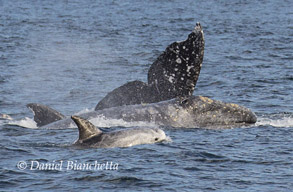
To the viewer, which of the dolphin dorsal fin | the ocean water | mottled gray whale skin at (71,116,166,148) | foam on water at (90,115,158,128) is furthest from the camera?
foam on water at (90,115,158,128)

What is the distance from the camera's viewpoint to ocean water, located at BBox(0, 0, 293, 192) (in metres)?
13.7

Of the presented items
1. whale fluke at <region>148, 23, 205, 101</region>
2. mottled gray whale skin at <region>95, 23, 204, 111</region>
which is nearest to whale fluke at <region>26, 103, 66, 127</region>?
mottled gray whale skin at <region>95, 23, 204, 111</region>

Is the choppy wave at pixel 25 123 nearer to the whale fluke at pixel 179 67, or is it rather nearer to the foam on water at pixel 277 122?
the whale fluke at pixel 179 67

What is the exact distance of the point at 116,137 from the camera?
15703 millimetres

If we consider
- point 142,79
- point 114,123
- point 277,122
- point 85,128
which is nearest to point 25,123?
point 114,123

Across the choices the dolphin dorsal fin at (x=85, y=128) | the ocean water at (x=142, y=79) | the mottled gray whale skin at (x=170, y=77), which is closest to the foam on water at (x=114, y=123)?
the ocean water at (x=142, y=79)

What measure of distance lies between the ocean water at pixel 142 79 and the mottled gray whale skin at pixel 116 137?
0.88ft

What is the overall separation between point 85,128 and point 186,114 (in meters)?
3.80

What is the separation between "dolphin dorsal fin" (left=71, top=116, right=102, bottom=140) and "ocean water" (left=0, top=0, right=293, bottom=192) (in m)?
0.38

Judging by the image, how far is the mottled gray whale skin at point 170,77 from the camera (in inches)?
690

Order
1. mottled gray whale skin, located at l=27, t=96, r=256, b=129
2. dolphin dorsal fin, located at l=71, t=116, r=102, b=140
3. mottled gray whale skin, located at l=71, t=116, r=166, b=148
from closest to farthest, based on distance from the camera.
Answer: dolphin dorsal fin, located at l=71, t=116, r=102, b=140 < mottled gray whale skin, located at l=71, t=116, r=166, b=148 < mottled gray whale skin, located at l=27, t=96, r=256, b=129

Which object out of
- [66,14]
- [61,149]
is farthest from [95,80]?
[66,14]

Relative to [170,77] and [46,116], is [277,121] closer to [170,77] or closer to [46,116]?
[170,77]

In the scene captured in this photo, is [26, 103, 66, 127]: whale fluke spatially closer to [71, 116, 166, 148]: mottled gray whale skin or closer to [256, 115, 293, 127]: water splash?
[71, 116, 166, 148]: mottled gray whale skin
